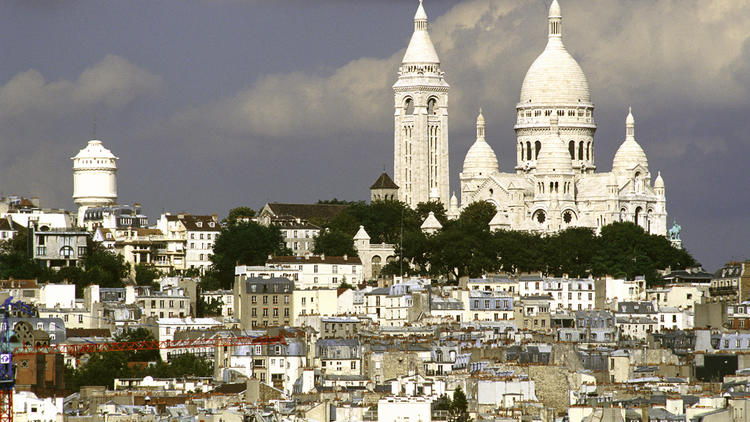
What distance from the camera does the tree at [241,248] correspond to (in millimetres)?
143250

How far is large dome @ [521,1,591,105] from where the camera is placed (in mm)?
185500

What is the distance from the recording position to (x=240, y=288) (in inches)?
4801

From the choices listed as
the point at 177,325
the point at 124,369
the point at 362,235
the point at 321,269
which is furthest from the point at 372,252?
the point at 124,369

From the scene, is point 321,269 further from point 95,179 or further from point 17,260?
point 95,179

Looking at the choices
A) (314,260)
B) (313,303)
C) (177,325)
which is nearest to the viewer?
(177,325)

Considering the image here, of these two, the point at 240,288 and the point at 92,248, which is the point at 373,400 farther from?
the point at 92,248

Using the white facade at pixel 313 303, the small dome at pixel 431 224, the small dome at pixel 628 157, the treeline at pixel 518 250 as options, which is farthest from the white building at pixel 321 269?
the small dome at pixel 628 157

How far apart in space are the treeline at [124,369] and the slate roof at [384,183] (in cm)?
7953

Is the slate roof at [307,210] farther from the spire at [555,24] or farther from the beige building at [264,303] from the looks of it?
the beige building at [264,303]

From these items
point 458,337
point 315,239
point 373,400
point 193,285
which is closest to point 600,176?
point 315,239

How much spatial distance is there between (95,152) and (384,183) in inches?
938

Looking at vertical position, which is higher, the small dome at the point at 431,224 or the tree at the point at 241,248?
the small dome at the point at 431,224

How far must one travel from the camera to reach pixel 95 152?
17475 centimetres

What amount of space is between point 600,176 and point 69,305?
A: 6685 centimetres
